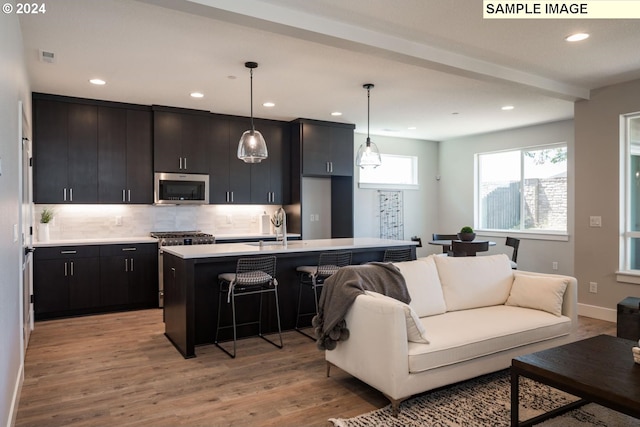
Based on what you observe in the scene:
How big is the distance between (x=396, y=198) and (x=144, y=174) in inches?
185

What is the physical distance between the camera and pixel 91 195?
5.58 metres

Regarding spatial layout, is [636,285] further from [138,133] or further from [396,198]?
[138,133]

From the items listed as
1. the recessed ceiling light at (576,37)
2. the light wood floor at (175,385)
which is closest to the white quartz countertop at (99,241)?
the light wood floor at (175,385)

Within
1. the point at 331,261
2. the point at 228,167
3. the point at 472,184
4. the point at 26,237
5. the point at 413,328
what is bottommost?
the point at 413,328

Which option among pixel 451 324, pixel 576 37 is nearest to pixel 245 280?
pixel 451 324

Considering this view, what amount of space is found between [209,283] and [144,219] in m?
2.60

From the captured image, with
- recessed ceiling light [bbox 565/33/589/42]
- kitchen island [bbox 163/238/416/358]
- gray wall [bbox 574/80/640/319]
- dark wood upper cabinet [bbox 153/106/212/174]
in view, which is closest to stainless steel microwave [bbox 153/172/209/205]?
dark wood upper cabinet [bbox 153/106/212/174]

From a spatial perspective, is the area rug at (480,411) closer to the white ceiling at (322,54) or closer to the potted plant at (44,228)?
the white ceiling at (322,54)

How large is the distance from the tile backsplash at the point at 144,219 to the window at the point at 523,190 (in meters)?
4.08

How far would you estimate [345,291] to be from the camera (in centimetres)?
304

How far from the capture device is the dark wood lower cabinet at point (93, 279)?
5.05 meters

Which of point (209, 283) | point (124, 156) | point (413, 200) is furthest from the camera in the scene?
point (413, 200)

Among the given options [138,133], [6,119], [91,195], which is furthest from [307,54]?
[91,195]

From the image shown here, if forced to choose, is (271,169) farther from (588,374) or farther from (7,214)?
(588,374)
